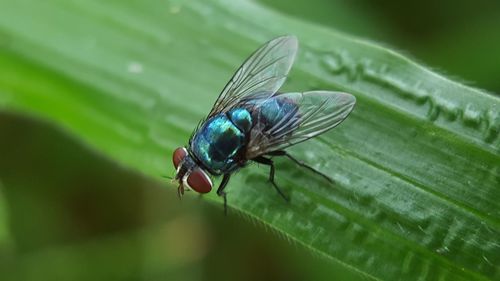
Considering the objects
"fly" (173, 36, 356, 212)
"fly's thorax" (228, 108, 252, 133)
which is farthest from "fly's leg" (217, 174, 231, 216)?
"fly's thorax" (228, 108, 252, 133)

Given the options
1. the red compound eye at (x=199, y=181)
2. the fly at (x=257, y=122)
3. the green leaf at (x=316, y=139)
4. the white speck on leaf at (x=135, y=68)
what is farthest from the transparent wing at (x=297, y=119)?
the white speck on leaf at (x=135, y=68)

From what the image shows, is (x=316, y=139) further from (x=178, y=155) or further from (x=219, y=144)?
(x=178, y=155)

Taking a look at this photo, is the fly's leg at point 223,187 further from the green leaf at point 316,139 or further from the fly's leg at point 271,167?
the fly's leg at point 271,167

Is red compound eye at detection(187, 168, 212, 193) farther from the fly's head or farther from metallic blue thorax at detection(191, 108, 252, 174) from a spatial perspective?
metallic blue thorax at detection(191, 108, 252, 174)

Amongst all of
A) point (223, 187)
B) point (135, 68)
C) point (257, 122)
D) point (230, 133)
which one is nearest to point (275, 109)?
point (257, 122)

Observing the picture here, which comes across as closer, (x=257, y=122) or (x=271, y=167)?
(x=271, y=167)

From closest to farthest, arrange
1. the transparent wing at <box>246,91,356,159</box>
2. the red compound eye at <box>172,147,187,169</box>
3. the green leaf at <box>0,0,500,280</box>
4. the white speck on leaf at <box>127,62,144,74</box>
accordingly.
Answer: the green leaf at <box>0,0,500,280</box>
the transparent wing at <box>246,91,356,159</box>
the red compound eye at <box>172,147,187,169</box>
the white speck on leaf at <box>127,62,144,74</box>
